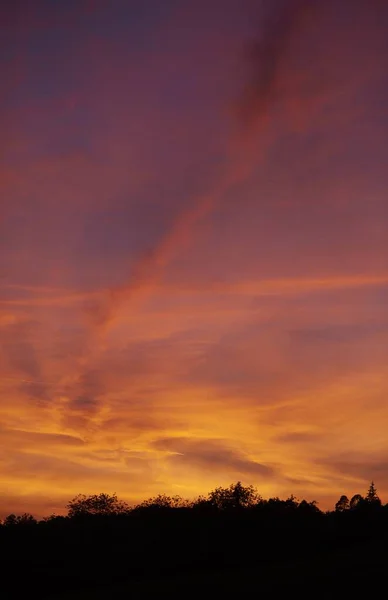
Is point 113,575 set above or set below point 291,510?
below

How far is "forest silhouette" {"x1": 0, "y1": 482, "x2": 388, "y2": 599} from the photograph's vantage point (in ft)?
256

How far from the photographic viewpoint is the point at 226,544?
3681 inches

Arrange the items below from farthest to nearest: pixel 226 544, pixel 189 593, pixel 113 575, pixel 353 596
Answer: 1. pixel 226 544
2. pixel 113 575
3. pixel 189 593
4. pixel 353 596

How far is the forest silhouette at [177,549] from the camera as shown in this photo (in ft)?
256

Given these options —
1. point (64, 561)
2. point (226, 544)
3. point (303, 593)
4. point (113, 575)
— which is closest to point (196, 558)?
point (226, 544)

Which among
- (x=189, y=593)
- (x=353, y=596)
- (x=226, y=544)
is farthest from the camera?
(x=226, y=544)

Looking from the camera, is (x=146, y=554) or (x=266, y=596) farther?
(x=146, y=554)

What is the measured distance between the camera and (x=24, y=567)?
88.1 m

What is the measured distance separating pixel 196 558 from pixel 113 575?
1160 cm

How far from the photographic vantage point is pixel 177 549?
304 feet

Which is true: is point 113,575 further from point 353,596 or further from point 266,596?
point 353,596

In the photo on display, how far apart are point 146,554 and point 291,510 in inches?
1139

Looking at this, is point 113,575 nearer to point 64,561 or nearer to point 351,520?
point 64,561

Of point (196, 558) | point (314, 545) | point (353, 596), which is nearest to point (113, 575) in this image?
point (196, 558)
